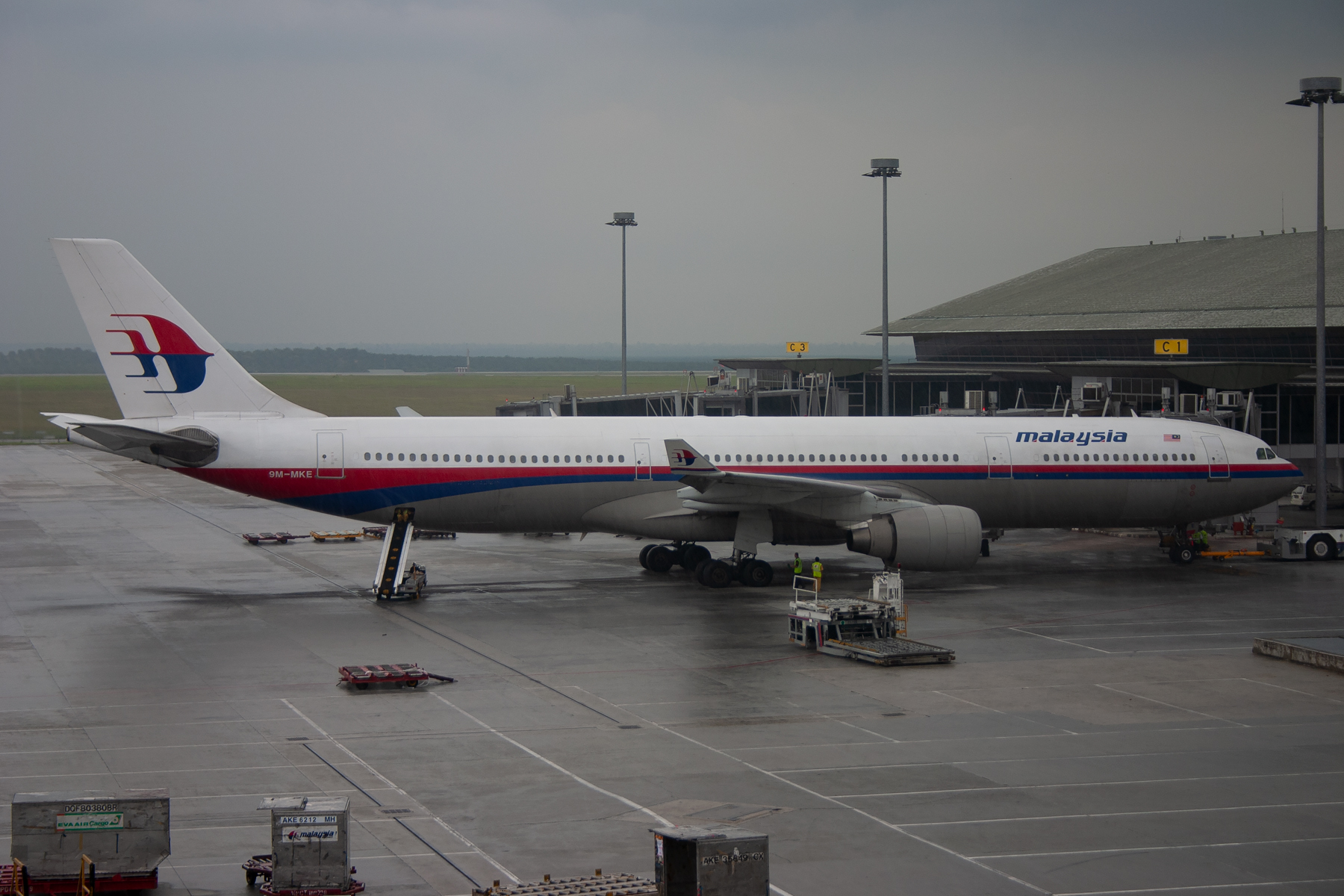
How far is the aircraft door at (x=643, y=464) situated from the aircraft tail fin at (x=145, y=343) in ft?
30.8

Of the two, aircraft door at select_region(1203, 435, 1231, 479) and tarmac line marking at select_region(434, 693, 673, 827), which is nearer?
tarmac line marking at select_region(434, 693, 673, 827)

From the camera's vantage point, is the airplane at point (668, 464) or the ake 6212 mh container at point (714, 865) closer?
the ake 6212 mh container at point (714, 865)

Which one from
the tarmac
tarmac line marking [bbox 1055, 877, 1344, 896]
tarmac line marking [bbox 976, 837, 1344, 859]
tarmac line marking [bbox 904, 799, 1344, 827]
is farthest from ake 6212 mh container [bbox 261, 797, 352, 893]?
tarmac line marking [bbox 1055, 877, 1344, 896]

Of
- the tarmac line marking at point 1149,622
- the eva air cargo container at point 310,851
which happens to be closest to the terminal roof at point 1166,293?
the tarmac line marking at point 1149,622

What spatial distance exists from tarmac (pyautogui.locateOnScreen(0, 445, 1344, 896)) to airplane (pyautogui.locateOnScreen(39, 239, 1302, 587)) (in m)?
1.73

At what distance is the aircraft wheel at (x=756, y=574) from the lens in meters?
32.8

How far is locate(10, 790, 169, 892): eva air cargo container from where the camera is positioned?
12.8 m

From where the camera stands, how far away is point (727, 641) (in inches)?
1019

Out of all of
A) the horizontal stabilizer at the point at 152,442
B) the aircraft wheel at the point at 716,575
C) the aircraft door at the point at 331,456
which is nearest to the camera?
the horizontal stabilizer at the point at 152,442

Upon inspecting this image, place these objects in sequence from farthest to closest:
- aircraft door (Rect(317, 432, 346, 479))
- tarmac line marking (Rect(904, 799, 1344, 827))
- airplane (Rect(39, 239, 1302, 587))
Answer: aircraft door (Rect(317, 432, 346, 479)) → airplane (Rect(39, 239, 1302, 587)) → tarmac line marking (Rect(904, 799, 1344, 827))

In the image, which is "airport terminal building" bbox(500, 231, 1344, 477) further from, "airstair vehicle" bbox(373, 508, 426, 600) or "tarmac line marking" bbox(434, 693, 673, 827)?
"tarmac line marking" bbox(434, 693, 673, 827)

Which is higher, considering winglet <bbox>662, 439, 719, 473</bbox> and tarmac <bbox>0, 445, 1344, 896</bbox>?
winglet <bbox>662, 439, 719, 473</bbox>

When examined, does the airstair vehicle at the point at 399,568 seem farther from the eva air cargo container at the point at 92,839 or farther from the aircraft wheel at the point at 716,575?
the eva air cargo container at the point at 92,839

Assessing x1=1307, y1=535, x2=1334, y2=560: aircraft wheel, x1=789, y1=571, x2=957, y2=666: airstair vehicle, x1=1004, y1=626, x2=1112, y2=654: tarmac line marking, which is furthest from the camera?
x1=1307, y1=535, x2=1334, y2=560: aircraft wheel
